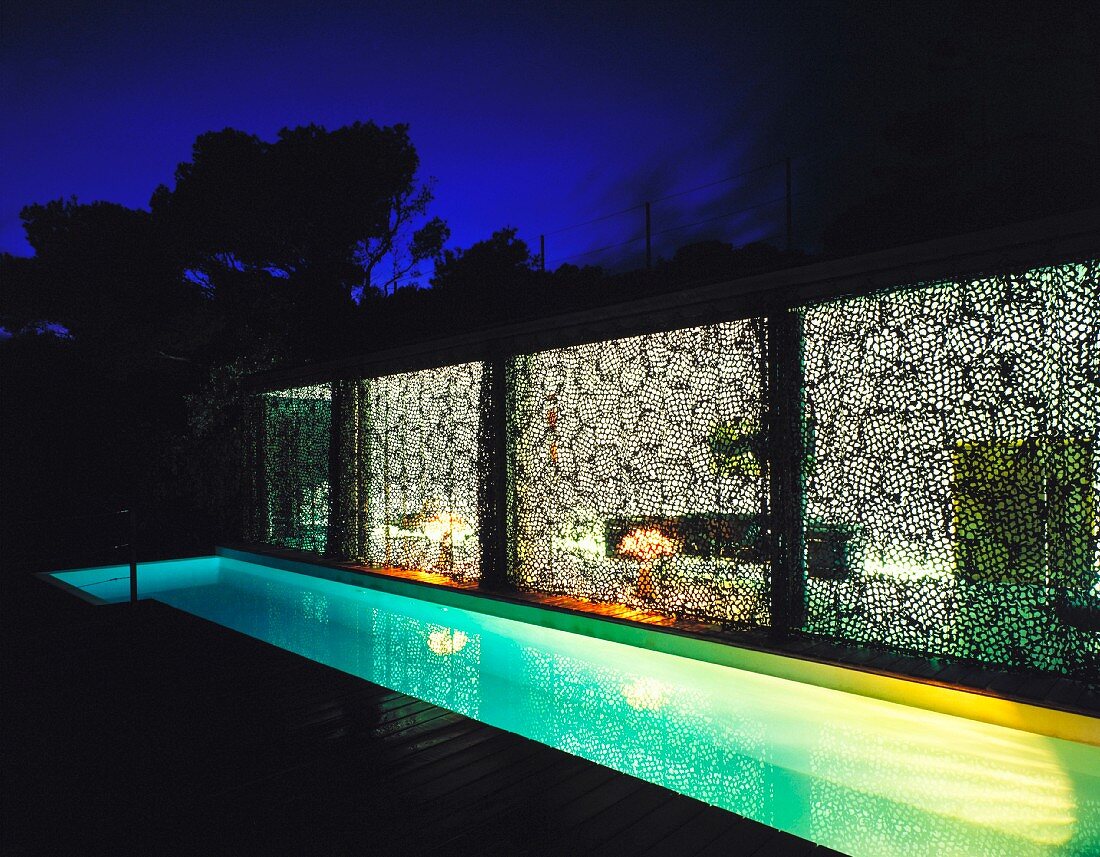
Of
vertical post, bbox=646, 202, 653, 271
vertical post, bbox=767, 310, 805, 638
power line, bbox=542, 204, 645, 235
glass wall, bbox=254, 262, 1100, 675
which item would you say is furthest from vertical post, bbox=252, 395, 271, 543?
vertical post, bbox=767, 310, 805, 638

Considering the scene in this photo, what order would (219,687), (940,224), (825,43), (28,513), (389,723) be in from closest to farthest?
1. (389,723)
2. (219,687)
3. (940,224)
4. (28,513)
5. (825,43)

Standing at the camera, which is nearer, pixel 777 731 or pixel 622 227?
pixel 777 731

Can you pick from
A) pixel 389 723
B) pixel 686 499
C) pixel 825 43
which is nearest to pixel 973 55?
pixel 825 43

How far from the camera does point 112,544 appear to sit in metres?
12.5

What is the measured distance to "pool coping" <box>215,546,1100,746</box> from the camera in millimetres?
3852

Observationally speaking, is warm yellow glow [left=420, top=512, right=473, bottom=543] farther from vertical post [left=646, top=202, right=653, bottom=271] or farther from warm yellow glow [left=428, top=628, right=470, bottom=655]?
vertical post [left=646, top=202, right=653, bottom=271]

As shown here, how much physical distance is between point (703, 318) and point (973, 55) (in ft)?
24.2

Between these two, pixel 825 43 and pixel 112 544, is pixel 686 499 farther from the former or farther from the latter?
pixel 825 43

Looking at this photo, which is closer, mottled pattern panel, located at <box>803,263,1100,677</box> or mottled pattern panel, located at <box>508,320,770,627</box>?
mottled pattern panel, located at <box>803,263,1100,677</box>

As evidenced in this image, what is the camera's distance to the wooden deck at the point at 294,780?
8.13 feet

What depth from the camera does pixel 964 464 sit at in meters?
4.49

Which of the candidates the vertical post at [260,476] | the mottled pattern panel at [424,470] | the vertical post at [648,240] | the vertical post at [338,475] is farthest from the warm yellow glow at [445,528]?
the vertical post at [648,240]

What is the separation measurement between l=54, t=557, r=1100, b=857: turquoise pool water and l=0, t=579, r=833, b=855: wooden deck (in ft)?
3.58

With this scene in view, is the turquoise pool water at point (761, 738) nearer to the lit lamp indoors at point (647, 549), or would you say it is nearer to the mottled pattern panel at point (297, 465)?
the lit lamp indoors at point (647, 549)
